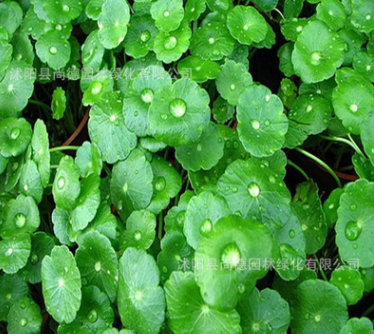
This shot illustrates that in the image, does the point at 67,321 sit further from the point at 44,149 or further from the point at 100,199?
the point at 44,149

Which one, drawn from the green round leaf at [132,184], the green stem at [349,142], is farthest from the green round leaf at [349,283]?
the green round leaf at [132,184]

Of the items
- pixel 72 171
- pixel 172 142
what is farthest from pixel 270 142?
pixel 72 171

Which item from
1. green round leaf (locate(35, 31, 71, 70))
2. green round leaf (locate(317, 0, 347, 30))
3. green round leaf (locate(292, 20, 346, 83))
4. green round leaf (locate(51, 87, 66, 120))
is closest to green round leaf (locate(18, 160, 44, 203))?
green round leaf (locate(51, 87, 66, 120))

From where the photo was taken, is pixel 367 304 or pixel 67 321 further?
pixel 367 304

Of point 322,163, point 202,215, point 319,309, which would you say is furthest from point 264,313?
point 322,163

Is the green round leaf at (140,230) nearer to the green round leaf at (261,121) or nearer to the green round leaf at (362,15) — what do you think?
the green round leaf at (261,121)

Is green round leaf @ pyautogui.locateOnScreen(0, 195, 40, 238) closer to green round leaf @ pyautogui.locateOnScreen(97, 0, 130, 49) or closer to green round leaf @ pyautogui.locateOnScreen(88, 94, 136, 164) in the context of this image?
green round leaf @ pyautogui.locateOnScreen(88, 94, 136, 164)
